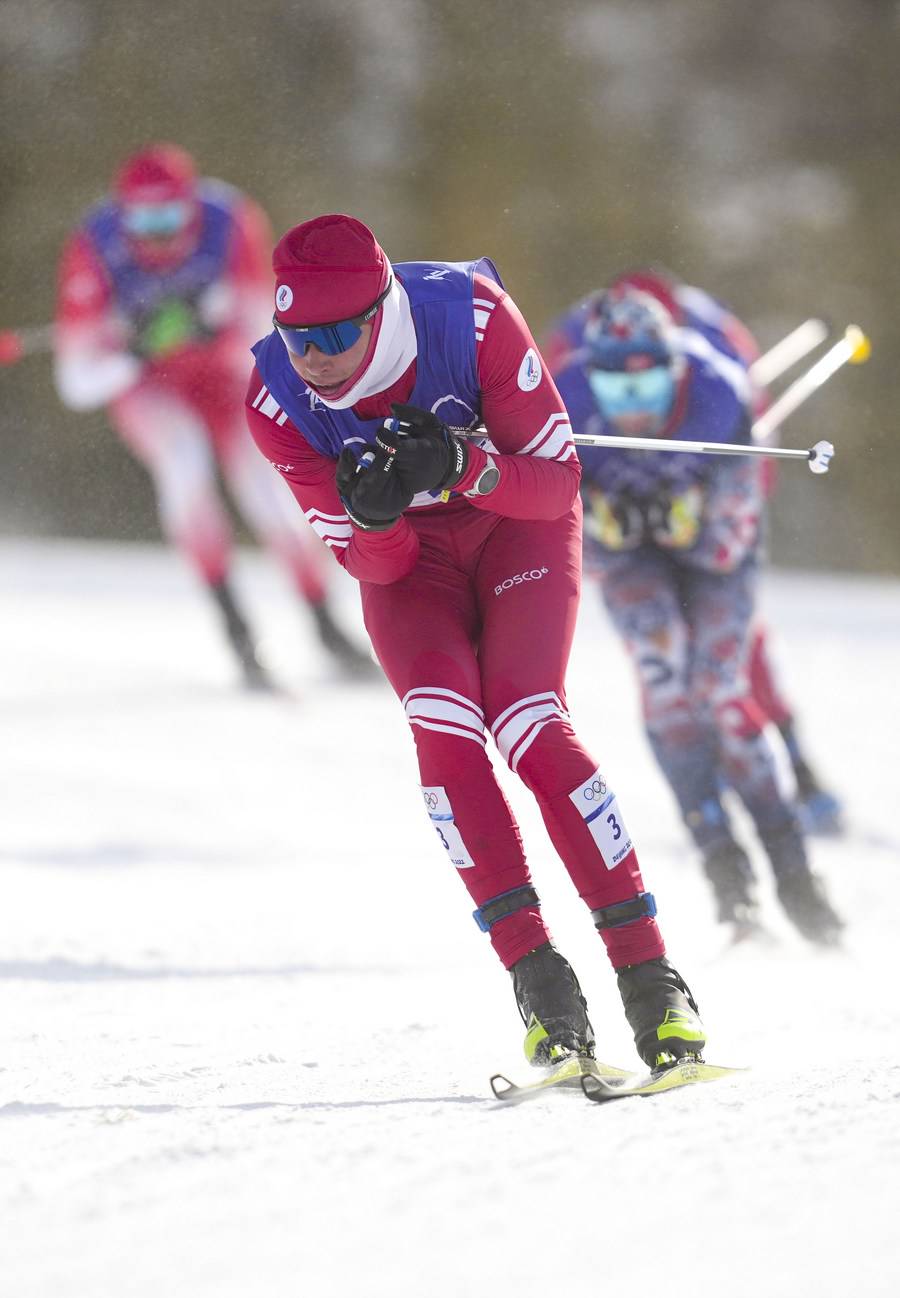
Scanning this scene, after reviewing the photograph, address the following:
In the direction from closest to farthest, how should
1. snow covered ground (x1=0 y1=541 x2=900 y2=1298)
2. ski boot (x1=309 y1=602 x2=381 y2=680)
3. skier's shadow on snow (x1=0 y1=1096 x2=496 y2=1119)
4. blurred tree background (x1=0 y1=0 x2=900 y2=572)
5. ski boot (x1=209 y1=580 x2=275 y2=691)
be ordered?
snow covered ground (x1=0 y1=541 x2=900 y2=1298) < skier's shadow on snow (x1=0 y1=1096 x2=496 y2=1119) < ski boot (x1=209 y1=580 x2=275 y2=691) < ski boot (x1=309 y1=602 x2=381 y2=680) < blurred tree background (x1=0 y1=0 x2=900 y2=572)

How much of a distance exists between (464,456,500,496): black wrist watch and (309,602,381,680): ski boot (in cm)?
515

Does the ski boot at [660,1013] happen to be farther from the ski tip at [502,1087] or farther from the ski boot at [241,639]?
the ski boot at [241,639]

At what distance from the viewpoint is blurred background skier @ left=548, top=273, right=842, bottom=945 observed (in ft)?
14.0

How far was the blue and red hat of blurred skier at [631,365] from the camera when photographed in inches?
165

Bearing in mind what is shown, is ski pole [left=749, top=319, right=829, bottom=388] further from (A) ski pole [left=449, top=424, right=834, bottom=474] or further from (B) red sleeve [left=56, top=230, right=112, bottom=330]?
(B) red sleeve [left=56, top=230, right=112, bottom=330]

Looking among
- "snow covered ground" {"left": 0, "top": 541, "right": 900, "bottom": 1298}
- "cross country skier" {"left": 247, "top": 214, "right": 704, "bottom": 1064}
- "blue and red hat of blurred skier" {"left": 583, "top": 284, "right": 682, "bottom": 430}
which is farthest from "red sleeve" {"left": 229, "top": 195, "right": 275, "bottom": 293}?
"cross country skier" {"left": 247, "top": 214, "right": 704, "bottom": 1064}

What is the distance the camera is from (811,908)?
4.37 m

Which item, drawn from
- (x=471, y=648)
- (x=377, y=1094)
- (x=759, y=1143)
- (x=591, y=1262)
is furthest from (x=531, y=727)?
(x=591, y=1262)

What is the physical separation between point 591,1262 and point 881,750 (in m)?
5.60

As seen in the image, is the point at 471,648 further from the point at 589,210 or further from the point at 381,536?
the point at 589,210

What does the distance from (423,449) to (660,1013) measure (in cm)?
92

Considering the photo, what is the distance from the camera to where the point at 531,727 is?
2.76m

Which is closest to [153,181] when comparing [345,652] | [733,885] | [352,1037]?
[345,652]

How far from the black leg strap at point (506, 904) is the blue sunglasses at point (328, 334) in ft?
2.86
